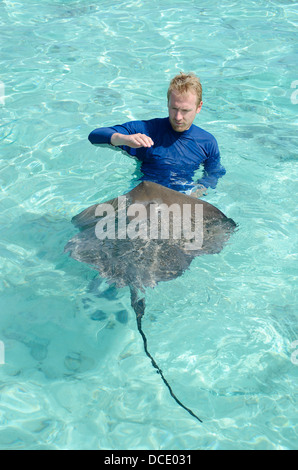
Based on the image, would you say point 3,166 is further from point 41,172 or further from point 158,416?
point 158,416

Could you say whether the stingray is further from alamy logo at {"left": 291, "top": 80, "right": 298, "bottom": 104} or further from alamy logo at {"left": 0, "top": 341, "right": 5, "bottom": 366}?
alamy logo at {"left": 291, "top": 80, "right": 298, "bottom": 104}

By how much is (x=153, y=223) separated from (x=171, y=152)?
1.07 meters

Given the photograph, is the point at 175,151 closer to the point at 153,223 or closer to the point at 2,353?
the point at 153,223

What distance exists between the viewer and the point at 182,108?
13.7 ft

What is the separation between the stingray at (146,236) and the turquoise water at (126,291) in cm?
27

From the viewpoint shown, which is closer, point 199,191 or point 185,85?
point 185,85

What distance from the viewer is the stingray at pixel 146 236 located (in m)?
3.46

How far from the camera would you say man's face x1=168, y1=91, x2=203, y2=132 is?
162 inches

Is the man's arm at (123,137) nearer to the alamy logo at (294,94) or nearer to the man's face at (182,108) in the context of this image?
the man's face at (182,108)

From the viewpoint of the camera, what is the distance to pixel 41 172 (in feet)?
17.3

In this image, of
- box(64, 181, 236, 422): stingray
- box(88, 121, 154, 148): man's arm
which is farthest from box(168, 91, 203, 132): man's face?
box(64, 181, 236, 422): stingray

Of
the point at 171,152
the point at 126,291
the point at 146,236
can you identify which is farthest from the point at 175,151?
the point at 126,291

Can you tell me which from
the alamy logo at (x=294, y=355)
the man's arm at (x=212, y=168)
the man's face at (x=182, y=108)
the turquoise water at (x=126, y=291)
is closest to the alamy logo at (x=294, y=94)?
the turquoise water at (x=126, y=291)

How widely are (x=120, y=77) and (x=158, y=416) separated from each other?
5.79 meters
